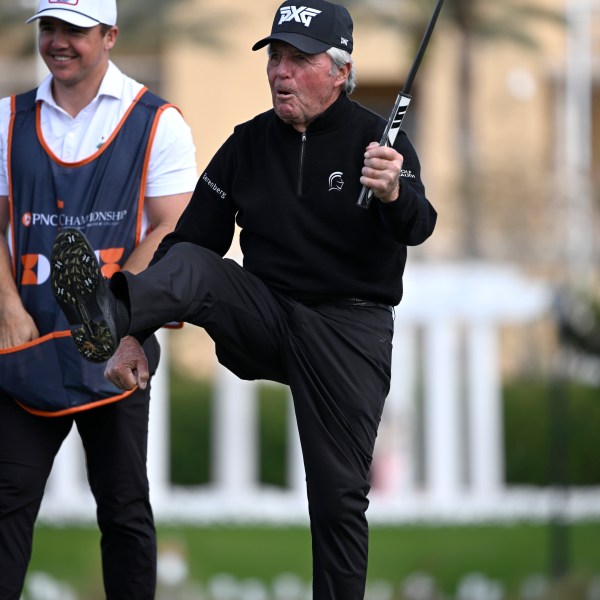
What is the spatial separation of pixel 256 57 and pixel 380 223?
981 inches

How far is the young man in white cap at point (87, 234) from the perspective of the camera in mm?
5211

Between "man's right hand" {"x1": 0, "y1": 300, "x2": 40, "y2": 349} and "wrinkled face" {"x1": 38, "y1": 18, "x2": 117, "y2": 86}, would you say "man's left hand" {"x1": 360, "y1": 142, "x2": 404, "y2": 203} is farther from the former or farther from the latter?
"man's right hand" {"x1": 0, "y1": 300, "x2": 40, "y2": 349}

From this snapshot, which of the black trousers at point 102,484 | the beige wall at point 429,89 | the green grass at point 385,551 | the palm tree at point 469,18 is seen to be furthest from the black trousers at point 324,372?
the beige wall at point 429,89

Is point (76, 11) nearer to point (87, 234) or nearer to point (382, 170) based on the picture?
point (87, 234)

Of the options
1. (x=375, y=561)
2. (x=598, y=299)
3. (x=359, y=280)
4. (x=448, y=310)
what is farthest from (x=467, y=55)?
(x=359, y=280)

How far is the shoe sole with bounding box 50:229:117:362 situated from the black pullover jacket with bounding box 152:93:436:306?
45 cm

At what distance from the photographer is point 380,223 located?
4.86 meters

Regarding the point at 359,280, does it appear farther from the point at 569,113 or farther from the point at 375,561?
the point at 569,113

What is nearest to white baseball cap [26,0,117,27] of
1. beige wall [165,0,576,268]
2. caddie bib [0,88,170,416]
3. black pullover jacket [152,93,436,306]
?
caddie bib [0,88,170,416]

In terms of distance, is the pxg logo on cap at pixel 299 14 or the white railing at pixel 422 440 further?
the white railing at pixel 422 440

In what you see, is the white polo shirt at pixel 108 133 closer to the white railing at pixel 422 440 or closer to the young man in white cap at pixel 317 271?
the young man in white cap at pixel 317 271

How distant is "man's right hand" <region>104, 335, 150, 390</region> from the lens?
4.80m

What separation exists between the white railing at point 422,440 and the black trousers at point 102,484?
35.2ft

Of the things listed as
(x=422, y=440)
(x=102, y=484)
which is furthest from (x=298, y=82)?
(x=422, y=440)
